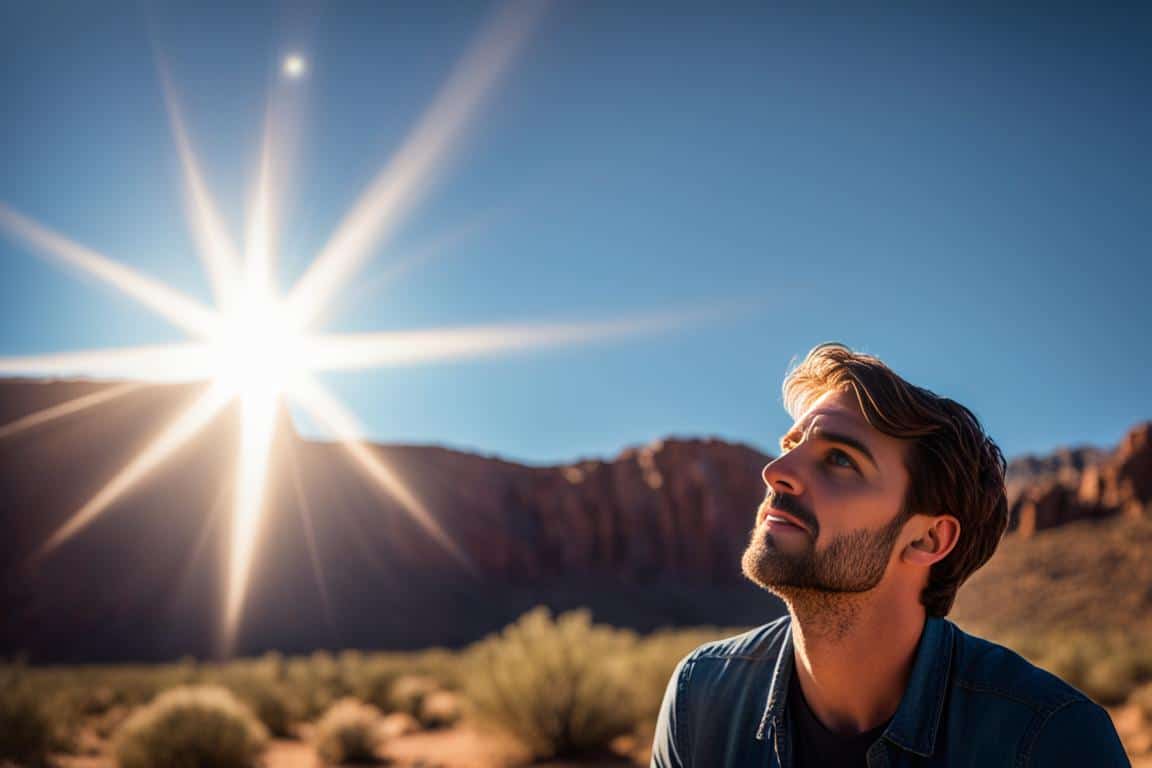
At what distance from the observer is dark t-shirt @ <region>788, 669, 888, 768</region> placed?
7.16 feet

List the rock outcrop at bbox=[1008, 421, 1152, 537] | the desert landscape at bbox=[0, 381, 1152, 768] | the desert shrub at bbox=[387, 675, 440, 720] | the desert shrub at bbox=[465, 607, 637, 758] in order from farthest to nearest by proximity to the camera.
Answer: the rock outcrop at bbox=[1008, 421, 1152, 537]
the desert shrub at bbox=[387, 675, 440, 720]
the desert landscape at bbox=[0, 381, 1152, 768]
the desert shrub at bbox=[465, 607, 637, 758]

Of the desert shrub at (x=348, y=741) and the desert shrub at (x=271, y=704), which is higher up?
the desert shrub at (x=271, y=704)

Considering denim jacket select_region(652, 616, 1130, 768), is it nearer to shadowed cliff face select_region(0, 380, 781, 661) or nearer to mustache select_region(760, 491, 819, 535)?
mustache select_region(760, 491, 819, 535)

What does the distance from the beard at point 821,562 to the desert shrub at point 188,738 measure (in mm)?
8722

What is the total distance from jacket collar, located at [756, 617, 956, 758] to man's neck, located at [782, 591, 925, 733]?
71mm

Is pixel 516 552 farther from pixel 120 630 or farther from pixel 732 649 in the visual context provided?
pixel 732 649

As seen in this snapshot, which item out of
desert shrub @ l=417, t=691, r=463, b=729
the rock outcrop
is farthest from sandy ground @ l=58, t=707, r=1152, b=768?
the rock outcrop

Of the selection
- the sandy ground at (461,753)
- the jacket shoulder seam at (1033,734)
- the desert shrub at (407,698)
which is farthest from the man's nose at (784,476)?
the desert shrub at (407,698)

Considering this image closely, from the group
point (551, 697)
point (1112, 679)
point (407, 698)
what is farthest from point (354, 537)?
point (1112, 679)

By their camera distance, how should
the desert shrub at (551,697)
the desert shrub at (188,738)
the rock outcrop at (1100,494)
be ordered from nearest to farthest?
the desert shrub at (188,738) < the desert shrub at (551,697) < the rock outcrop at (1100,494)

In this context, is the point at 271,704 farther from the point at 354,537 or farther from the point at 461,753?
the point at 354,537

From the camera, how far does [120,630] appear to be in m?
38.2

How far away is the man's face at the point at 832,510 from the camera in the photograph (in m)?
2.25

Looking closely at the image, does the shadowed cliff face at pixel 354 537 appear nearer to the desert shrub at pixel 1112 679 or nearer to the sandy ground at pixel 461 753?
the sandy ground at pixel 461 753
